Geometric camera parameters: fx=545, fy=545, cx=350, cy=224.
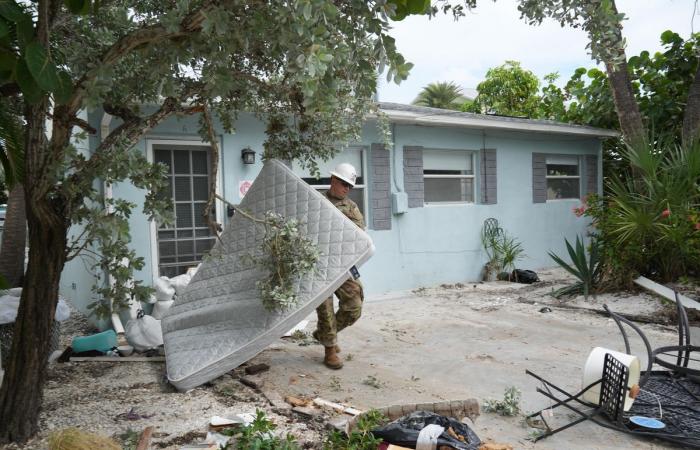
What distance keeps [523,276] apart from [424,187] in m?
2.45

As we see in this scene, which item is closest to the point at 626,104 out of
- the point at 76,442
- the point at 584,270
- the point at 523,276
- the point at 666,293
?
the point at 584,270

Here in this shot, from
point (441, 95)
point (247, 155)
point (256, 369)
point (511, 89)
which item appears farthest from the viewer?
point (441, 95)

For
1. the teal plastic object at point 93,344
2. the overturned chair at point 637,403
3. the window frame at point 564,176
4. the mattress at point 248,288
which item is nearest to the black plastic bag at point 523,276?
the window frame at point 564,176

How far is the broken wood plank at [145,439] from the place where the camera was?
2902 millimetres

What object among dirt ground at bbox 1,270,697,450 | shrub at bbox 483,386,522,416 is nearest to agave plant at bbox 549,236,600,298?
dirt ground at bbox 1,270,697,450

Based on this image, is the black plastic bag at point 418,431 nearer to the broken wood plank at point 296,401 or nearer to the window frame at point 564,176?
the broken wood plank at point 296,401

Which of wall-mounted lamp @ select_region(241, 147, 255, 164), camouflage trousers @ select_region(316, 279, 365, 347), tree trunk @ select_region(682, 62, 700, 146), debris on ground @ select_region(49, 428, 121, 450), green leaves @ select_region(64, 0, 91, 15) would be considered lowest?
debris on ground @ select_region(49, 428, 121, 450)

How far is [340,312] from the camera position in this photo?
4.90 meters

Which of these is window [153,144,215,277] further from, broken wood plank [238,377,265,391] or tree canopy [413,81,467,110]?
tree canopy [413,81,467,110]

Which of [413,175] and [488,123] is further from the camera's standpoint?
[488,123]

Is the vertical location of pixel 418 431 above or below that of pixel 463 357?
above

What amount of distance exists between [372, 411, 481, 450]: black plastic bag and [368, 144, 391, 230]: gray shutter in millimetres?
5759

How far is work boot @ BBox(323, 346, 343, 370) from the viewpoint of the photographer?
4.74 meters

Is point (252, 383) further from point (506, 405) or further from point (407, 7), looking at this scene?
point (407, 7)
